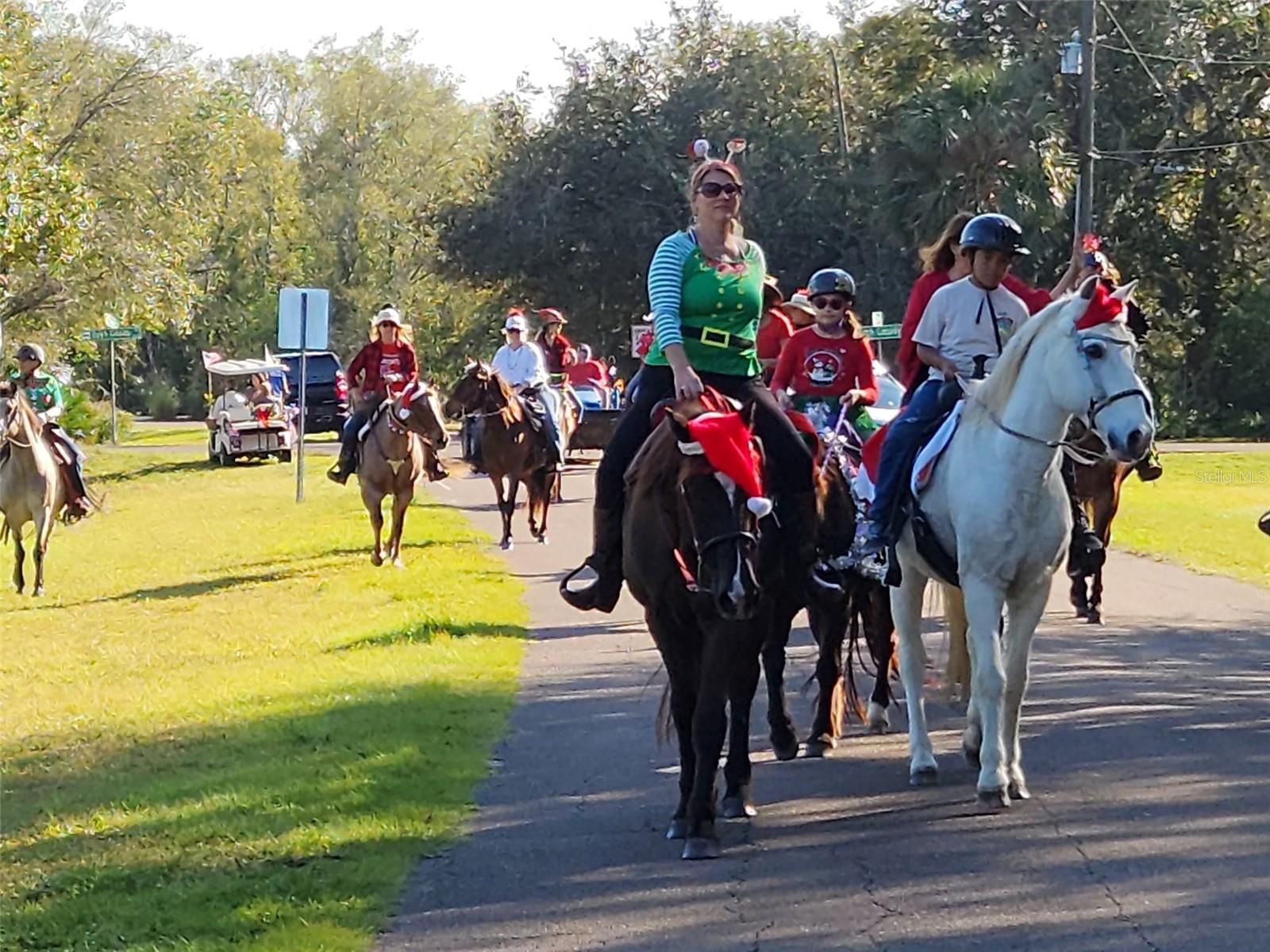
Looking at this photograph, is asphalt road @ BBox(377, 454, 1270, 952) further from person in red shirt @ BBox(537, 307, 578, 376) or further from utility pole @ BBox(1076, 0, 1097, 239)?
utility pole @ BBox(1076, 0, 1097, 239)

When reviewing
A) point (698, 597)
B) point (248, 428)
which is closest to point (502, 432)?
point (698, 597)

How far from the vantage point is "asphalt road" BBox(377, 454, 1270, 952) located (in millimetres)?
6848

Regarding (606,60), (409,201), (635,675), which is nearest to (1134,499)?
(635,675)

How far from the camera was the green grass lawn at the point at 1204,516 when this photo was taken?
21.4 m

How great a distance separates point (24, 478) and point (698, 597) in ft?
44.9

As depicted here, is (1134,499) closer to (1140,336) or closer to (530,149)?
(1140,336)

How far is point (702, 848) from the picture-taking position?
26.0ft

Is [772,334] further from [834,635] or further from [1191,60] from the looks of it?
[1191,60]

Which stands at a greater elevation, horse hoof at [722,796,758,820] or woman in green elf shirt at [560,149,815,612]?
woman in green elf shirt at [560,149,815,612]

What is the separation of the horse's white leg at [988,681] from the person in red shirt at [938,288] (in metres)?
1.69

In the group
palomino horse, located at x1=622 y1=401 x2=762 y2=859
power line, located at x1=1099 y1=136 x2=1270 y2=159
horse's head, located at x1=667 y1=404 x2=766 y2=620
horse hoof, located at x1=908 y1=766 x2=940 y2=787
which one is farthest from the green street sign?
horse's head, located at x1=667 y1=404 x2=766 y2=620

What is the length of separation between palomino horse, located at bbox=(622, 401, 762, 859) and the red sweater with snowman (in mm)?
2918

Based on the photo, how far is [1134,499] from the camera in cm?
3089

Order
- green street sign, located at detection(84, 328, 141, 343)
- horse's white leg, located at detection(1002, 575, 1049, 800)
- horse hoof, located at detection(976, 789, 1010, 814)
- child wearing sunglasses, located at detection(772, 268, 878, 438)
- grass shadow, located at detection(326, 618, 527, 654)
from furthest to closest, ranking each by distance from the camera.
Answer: green street sign, located at detection(84, 328, 141, 343)
grass shadow, located at detection(326, 618, 527, 654)
child wearing sunglasses, located at detection(772, 268, 878, 438)
horse's white leg, located at detection(1002, 575, 1049, 800)
horse hoof, located at detection(976, 789, 1010, 814)
